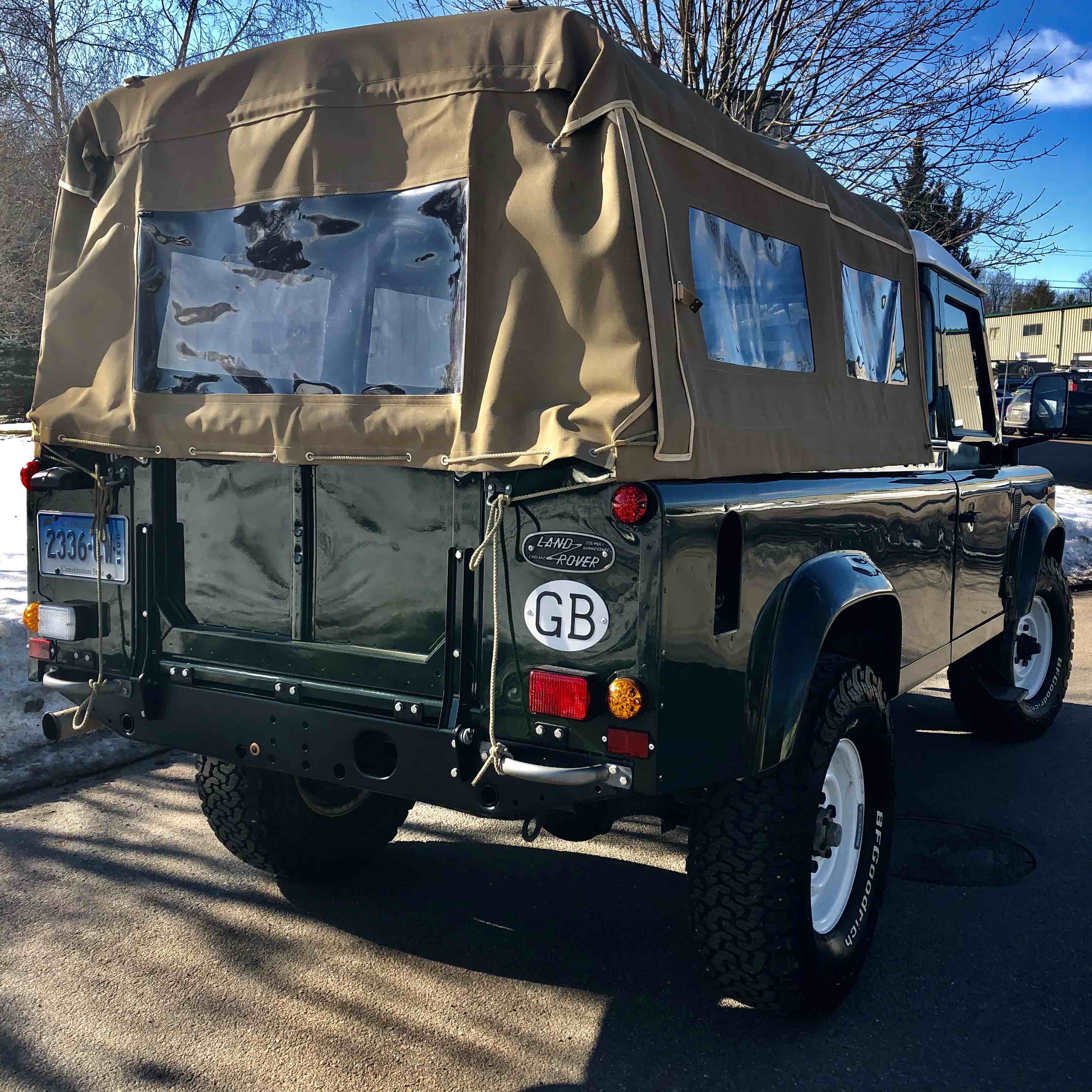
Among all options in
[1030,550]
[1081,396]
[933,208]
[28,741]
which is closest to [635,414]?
[1030,550]

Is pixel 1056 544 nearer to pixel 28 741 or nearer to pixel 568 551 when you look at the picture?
pixel 568 551

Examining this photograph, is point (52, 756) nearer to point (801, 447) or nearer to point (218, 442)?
point (218, 442)

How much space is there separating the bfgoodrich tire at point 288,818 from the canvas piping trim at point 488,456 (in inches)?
57.0

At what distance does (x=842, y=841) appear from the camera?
344cm

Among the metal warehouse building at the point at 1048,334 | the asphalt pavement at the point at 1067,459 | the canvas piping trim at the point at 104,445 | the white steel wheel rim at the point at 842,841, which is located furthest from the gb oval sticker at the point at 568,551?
the metal warehouse building at the point at 1048,334

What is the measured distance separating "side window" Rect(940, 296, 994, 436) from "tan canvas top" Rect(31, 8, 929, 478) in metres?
1.28

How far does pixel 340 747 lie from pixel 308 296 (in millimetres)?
1282

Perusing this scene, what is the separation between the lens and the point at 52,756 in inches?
207

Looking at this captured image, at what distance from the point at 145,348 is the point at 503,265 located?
1.27 m

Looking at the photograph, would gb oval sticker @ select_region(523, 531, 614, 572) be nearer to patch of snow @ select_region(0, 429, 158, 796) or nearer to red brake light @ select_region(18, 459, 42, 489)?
red brake light @ select_region(18, 459, 42, 489)

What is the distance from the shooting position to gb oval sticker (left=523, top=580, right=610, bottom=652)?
260cm

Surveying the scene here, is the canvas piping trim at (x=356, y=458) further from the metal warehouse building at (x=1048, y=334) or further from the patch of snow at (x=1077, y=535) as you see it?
the metal warehouse building at (x=1048, y=334)

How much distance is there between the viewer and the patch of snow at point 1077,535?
458 inches

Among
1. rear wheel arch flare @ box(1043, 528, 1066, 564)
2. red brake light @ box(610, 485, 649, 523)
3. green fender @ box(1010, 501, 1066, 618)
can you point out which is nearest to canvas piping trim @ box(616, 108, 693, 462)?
red brake light @ box(610, 485, 649, 523)
